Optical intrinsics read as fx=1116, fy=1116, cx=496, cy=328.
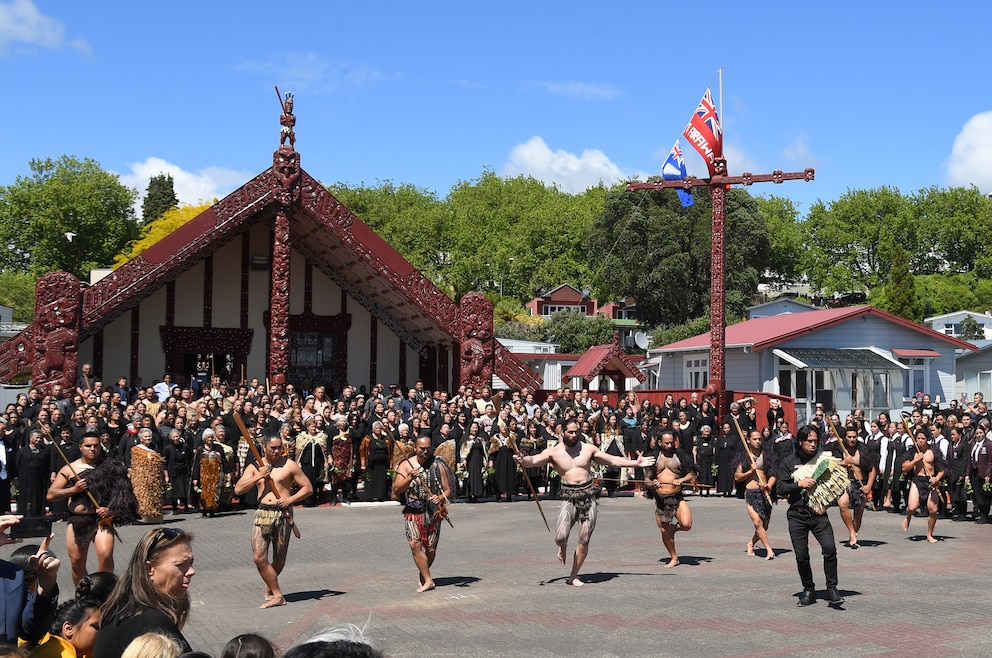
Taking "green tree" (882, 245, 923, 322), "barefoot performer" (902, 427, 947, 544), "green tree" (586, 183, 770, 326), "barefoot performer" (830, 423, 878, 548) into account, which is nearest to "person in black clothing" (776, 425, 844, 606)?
"barefoot performer" (830, 423, 878, 548)

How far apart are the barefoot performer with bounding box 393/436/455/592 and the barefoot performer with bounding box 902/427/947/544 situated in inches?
319

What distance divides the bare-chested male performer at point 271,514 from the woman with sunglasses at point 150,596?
5.51 metres

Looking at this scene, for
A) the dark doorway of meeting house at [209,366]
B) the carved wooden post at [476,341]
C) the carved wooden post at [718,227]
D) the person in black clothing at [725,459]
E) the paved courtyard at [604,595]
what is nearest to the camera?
the paved courtyard at [604,595]

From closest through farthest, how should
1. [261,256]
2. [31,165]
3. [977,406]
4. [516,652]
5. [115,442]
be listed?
[516,652], [115,442], [977,406], [261,256], [31,165]

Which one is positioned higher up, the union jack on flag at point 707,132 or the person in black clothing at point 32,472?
the union jack on flag at point 707,132

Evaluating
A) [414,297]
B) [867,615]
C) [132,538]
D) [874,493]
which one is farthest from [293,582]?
[414,297]

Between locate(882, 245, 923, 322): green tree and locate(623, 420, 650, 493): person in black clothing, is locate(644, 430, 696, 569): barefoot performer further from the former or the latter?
locate(882, 245, 923, 322): green tree

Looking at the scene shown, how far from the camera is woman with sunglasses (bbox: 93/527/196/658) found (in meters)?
4.82

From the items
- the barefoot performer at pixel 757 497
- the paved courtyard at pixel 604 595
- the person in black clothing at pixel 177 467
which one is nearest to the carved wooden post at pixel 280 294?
the person in black clothing at pixel 177 467

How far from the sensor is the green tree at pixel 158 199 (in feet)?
289

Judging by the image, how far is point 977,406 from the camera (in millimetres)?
25562

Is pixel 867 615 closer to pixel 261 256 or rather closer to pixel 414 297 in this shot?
pixel 414 297

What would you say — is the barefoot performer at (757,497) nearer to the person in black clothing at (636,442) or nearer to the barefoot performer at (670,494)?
the barefoot performer at (670,494)

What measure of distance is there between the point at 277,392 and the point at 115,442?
6677 millimetres
